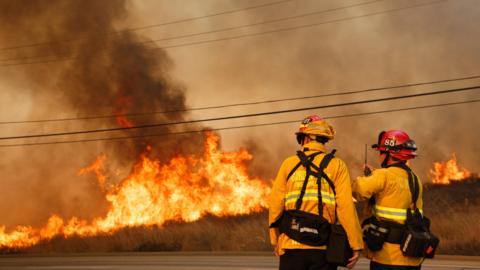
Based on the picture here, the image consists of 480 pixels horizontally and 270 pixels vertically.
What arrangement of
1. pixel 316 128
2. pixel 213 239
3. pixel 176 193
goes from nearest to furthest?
pixel 316 128, pixel 213 239, pixel 176 193

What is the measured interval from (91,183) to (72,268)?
81.8 ft

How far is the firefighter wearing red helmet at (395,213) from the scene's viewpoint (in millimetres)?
5047

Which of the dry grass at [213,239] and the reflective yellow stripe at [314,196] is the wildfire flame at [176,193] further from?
the reflective yellow stripe at [314,196]

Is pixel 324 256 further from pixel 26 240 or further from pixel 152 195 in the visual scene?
pixel 152 195

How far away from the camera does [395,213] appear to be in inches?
203

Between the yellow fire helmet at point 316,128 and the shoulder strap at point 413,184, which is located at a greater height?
the yellow fire helmet at point 316,128

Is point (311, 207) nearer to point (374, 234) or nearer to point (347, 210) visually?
point (347, 210)

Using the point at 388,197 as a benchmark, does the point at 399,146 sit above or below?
above

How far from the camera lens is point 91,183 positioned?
129 ft

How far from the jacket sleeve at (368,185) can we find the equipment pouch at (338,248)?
44cm

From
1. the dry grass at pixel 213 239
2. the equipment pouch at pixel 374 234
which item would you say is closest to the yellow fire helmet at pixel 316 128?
the equipment pouch at pixel 374 234

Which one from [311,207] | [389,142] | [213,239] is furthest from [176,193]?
[311,207]

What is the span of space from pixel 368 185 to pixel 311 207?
1.86 ft

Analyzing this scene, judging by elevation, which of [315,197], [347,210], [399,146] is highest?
[399,146]
